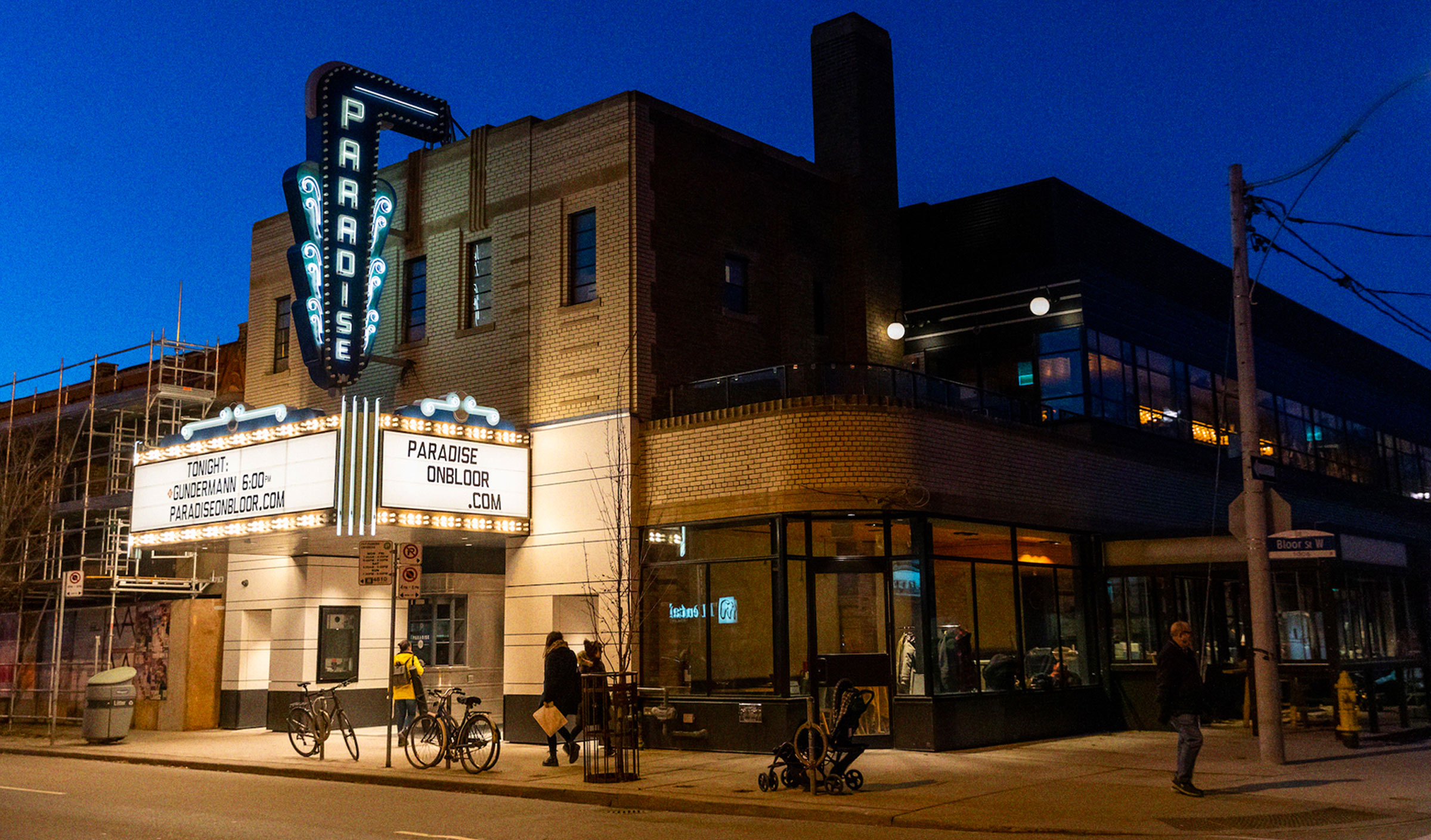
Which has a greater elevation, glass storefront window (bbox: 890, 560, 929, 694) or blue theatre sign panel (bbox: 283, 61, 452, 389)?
blue theatre sign panel (bbox: 283, 61, 452, 389)

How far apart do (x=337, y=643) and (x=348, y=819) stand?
12839 millimetres

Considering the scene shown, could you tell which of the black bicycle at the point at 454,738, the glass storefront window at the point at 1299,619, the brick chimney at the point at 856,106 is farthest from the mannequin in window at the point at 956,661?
the brick chimney at the point at 856,106

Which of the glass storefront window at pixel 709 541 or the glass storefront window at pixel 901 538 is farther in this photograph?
the glass storefront window at pixel 709 541

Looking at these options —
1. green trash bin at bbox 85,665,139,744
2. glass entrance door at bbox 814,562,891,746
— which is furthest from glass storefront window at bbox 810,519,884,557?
green trash bin at bbox 85,665,139,744

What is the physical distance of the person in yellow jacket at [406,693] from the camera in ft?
66.6

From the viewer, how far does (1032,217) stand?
84.8 feet

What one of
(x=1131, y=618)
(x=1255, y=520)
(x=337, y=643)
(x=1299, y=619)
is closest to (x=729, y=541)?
(x=1255, y=520)

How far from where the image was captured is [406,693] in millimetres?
20312

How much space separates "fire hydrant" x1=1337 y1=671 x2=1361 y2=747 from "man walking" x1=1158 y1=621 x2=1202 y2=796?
566 centimetres

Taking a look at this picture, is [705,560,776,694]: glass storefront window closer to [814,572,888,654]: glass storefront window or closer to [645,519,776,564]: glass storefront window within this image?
[645,519,776,564]: glass storefront window

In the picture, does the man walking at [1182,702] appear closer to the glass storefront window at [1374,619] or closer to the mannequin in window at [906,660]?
the mannequin in window at [906,660]

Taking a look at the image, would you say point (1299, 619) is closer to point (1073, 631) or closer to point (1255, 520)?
point (1073, 631)

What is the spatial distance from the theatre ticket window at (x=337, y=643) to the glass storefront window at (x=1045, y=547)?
13387mm

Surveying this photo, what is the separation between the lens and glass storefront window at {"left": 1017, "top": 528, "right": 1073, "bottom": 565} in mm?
22062
